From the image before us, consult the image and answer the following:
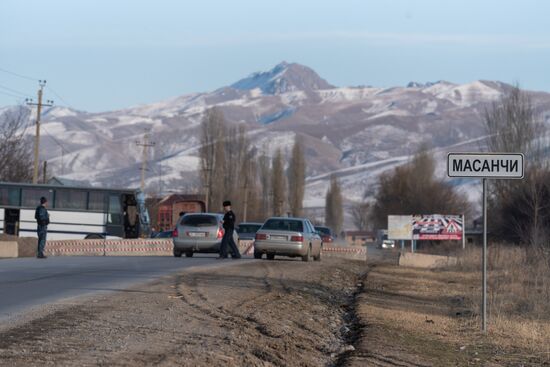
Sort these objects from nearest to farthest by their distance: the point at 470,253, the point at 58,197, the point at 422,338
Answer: the point at 422,338 → the point at 470,253 → the point at 58,197

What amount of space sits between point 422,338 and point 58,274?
12271 millimetres

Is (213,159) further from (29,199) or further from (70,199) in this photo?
(29,199)

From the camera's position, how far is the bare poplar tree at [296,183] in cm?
12369

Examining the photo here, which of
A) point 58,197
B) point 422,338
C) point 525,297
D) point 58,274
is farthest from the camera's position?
point 58,197

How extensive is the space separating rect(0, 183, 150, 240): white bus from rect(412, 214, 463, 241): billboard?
59.1 ft

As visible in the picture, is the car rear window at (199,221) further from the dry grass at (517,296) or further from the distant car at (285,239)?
the dry grass at (517,296)

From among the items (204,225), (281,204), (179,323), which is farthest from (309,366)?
(281,204)

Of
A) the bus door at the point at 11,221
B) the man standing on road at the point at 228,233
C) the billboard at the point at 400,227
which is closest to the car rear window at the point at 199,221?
the man standing on road at the point at 228,233

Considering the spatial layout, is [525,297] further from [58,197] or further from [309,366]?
[58,197]

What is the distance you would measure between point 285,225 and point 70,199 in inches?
822

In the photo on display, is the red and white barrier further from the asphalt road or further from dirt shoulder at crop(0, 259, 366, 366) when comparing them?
dirt shoulder at crop(0, 259, 366, 366)

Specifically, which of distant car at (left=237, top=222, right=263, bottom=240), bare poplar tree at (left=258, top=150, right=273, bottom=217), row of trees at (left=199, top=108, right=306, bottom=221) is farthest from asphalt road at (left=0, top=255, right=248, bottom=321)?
bare poplar tree at (left=258, top=150, right=273, bottom=217)

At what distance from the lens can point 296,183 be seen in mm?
127062

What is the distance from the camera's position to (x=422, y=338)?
15703mm
